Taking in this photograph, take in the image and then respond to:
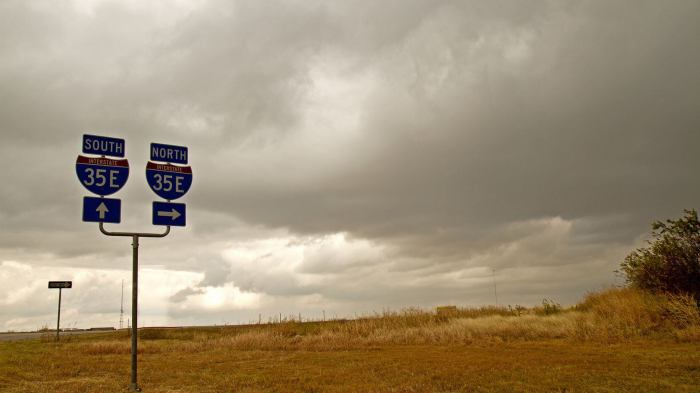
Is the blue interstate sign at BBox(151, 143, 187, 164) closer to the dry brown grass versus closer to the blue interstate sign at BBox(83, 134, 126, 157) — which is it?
the blue interstate sign at BBox(83, 134, 126, 157)

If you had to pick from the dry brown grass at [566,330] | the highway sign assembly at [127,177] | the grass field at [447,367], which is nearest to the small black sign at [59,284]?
the dry brown grass at [566,330]

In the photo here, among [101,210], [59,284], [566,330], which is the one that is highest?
[101,210]

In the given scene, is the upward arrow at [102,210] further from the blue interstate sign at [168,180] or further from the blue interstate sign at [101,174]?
the blue interstate sign at [168,180]

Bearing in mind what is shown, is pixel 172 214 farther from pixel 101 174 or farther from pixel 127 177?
pixel 101 174

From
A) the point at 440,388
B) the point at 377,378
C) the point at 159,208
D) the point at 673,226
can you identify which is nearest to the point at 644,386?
the point at 440,388

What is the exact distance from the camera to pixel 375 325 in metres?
29.9

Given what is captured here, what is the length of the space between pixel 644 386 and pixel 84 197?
35.5ft

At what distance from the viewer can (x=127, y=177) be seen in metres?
10.2

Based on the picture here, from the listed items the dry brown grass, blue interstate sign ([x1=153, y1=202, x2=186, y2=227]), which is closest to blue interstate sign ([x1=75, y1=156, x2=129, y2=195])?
blue interstate sign ([x1=153, y1=202, x2=186, y2=227])

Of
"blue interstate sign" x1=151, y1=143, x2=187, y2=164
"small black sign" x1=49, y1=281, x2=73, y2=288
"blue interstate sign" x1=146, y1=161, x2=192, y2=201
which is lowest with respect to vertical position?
"small black sign" x1=49, y1=281, x2=73, y2=288

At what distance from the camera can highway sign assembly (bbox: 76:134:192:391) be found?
9734 mm

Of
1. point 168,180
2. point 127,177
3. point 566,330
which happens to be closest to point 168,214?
point 168,180

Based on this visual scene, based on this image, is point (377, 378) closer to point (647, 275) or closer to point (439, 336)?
point (439, 336)

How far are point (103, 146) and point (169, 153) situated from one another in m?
1.27
